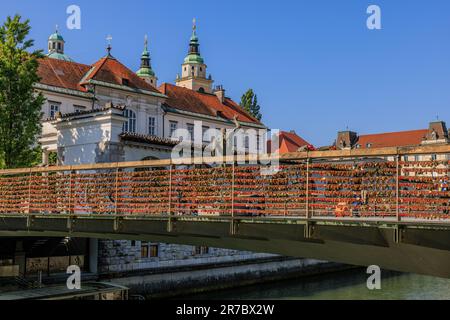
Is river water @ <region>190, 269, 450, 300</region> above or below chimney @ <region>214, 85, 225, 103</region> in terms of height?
below

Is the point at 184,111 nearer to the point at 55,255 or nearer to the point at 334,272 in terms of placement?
the point at 334,272

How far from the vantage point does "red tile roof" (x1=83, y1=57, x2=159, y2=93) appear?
43.5 meters

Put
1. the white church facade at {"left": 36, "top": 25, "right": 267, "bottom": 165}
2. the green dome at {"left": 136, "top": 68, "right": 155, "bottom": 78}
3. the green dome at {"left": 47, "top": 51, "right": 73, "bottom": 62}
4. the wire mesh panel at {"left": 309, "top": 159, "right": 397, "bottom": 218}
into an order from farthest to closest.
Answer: the green dome at {"left": 136, "top": 68, "right": 155, "bottom": 78}, the green dome at {"left": 47, "top": 51, "right": 73, "bottom": 62}, the white church facade at {"left": 36, "top": 25, "right": 267, "bottom": 165}, the wire mesh panel at {"left": 309, "top": 159, "right": 397, "bottom": 218}

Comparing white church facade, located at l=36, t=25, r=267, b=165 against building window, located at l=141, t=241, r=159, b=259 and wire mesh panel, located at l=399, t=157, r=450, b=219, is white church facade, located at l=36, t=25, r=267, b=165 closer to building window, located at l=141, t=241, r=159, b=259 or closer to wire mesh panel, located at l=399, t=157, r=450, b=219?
building window, located at l=141, t=241, r=159, b=259

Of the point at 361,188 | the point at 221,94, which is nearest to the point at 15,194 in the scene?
the point at 361,188

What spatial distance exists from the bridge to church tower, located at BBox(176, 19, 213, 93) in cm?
8208

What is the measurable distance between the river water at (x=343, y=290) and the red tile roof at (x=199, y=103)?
17.4 m

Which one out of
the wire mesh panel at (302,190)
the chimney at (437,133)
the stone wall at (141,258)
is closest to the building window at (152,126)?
the stone wall at (141,258)

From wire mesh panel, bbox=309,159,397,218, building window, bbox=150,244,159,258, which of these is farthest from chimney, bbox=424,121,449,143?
wire mesh panel, bbox=309,159,397,218

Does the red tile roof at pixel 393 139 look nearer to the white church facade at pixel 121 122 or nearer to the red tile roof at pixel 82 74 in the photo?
the white church facade at pixel 121 122

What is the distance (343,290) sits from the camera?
36156mm

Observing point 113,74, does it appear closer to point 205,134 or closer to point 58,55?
point 205,134

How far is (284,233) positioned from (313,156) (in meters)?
1.73

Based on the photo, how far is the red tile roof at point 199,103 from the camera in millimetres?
52875
